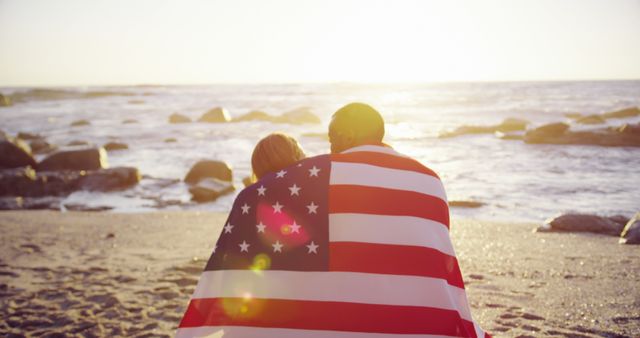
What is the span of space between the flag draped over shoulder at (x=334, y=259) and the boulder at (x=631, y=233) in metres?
6.29

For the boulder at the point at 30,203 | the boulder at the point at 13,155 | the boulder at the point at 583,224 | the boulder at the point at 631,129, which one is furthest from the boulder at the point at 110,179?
the boulder at the point at 631,129

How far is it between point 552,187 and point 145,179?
12.0 meters

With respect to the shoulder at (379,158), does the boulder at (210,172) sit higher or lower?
lower

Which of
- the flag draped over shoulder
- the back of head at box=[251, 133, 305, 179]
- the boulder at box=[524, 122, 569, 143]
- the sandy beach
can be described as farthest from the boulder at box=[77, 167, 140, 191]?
the boulder at box=[524, 122, 569, 143]

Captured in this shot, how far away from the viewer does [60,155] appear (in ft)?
55.2

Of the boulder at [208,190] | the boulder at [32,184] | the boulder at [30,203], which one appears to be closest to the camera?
the boulder at [30,203]

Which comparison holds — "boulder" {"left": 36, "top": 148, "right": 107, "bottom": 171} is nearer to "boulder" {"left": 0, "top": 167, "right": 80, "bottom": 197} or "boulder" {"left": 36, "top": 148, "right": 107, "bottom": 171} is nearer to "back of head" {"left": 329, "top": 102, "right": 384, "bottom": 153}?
"boulder" {"left": 0, "top": 167, "right": 80, "bottom": 197}

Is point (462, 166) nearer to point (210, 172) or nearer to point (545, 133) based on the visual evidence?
point (210, 172)

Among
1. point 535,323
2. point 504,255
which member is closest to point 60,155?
point 504,255

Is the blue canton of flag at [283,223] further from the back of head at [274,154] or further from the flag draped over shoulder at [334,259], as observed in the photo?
the back of head at [274,154]

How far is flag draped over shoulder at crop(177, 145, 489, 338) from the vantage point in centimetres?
301

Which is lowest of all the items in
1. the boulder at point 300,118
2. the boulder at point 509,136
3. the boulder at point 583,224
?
the boulder at point 583,224

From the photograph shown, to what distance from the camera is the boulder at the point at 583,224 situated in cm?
889

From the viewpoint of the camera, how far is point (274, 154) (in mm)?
3330
